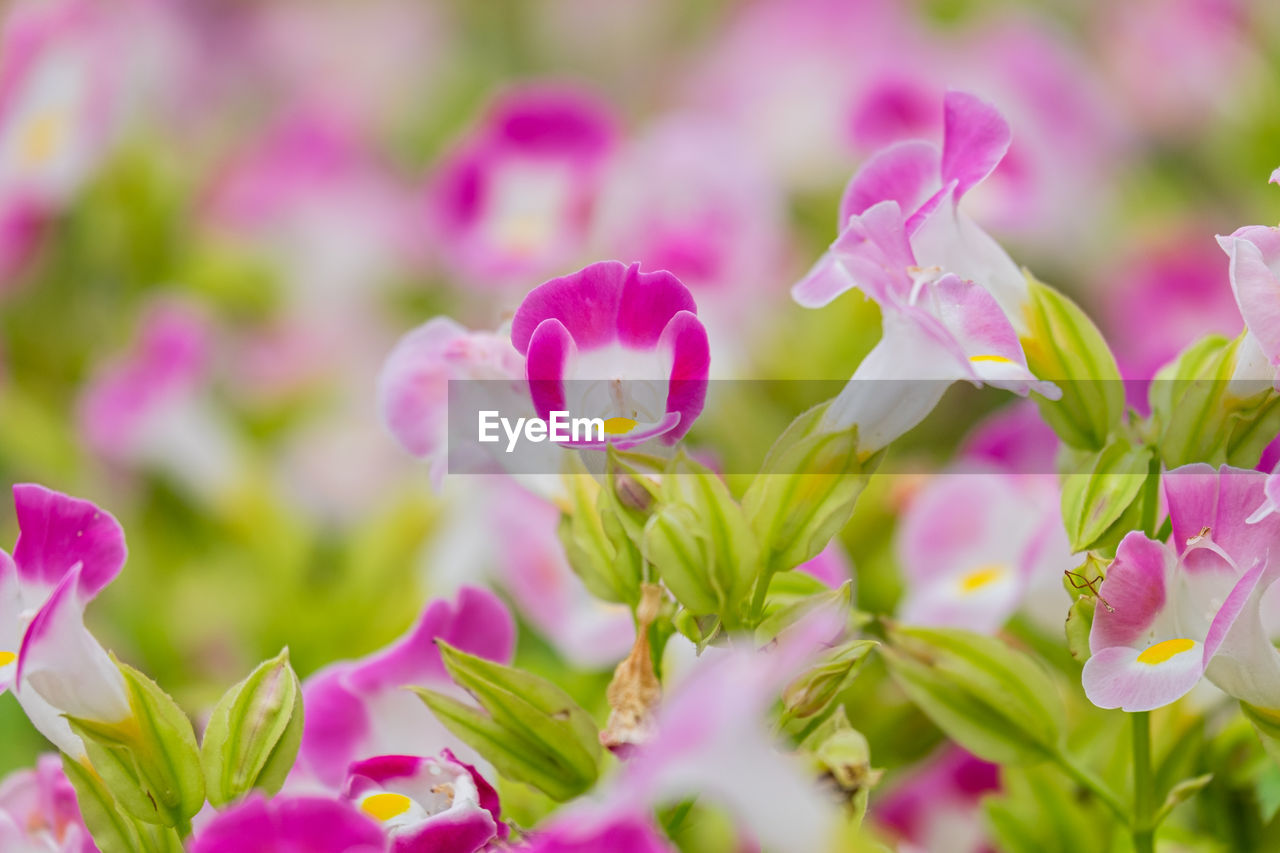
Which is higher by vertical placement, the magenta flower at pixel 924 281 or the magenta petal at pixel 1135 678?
the magenta flower at pixel 924 281

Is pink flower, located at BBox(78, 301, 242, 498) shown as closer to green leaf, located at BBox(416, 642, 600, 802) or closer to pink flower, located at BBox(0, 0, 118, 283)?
pink flower, located at BBox(0, 0, 118, 283)

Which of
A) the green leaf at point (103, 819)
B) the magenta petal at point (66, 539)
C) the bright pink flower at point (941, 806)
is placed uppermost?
the magenta petal at point (66, 539)

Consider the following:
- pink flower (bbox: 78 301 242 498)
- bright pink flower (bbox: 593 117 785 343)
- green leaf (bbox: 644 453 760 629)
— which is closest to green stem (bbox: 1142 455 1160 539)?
green leaf (bbox: 644 453 760 629)

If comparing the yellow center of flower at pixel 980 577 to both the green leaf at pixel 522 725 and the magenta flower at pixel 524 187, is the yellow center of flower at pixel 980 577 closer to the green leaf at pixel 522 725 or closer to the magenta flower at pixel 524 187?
the green leaf at pixel 522 725

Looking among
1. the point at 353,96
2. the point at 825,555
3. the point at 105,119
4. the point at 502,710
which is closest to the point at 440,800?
the point at 502,710

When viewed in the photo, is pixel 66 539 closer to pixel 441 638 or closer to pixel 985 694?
pixel 441 638

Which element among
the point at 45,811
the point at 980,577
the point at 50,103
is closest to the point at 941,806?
the point at 980,577

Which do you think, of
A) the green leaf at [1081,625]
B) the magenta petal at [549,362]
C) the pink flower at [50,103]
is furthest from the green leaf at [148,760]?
the pink flower at [50,103]
